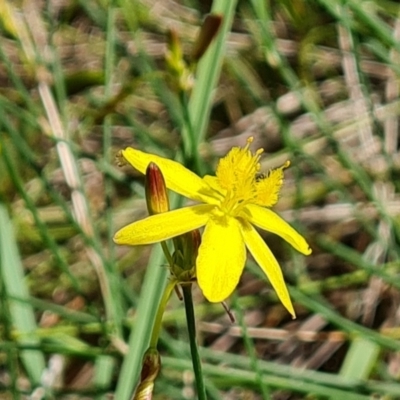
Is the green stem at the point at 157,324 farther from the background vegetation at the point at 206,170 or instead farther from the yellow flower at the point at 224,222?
the background vegetation at the point at 206,170

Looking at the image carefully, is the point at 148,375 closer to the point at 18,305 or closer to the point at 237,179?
the point at 237,179

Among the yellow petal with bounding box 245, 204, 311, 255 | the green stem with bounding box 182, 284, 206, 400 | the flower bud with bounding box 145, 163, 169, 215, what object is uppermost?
the yellow petal with bounding box 245, 204, 311, 255

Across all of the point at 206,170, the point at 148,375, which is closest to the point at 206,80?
A: the point at 206,170

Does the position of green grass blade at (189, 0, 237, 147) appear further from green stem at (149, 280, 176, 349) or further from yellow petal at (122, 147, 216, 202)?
green stem at (149, 280, 176, 349)

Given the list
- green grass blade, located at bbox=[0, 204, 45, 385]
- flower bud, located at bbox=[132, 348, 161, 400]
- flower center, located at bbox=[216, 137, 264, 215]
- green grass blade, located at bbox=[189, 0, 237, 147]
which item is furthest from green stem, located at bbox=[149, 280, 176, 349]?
green grass blade, located at bbox=[0, 204, 45, 385]

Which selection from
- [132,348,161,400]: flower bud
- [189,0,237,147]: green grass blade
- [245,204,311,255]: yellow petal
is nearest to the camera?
Result: [132,348,161,400]: flower bud

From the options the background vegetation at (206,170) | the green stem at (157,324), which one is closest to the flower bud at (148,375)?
the green stem at (157,324)
